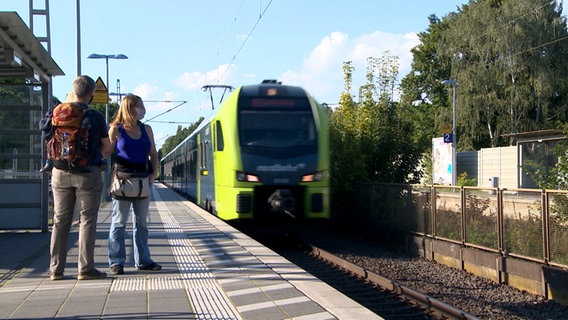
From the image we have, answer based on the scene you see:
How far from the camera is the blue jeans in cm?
684

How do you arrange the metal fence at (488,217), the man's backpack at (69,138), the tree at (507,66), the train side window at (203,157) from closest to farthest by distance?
the man's backpack at (69,138) < the metal fence at (488,217) < the train side window at (203,157) < the tree at (507,66)

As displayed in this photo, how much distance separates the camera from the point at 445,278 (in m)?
11.5

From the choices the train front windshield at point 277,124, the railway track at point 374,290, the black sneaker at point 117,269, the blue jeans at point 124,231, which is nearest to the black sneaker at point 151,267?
the blue jeans at point 124,231

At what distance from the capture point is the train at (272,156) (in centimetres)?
1332

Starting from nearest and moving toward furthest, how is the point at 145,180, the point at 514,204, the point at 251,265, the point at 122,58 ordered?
the point at 145,180
the point at 251,265
the point at 514,204
the point at 122,58

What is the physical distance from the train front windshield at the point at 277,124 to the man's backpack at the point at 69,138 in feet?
24.5

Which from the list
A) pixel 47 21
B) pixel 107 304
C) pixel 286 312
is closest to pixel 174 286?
pixel 107 304

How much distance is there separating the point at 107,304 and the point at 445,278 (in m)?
7.49

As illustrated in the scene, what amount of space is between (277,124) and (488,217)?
487 centimetres

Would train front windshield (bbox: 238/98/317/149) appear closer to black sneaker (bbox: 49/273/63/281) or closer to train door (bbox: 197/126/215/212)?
train door (bbox: 197/126/215/212)

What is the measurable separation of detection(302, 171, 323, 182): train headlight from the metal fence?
97.0 inches

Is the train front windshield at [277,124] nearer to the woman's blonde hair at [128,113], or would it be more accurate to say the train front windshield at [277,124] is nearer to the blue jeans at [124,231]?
the blue jeans at [124,231]

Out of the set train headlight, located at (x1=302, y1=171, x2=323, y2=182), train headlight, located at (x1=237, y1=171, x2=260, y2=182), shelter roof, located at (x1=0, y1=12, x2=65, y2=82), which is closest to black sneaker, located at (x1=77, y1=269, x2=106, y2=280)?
shelter roof, located at (x1=0, y1=12, x2=65, y2=82)

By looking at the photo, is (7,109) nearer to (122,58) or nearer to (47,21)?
(47,21)
